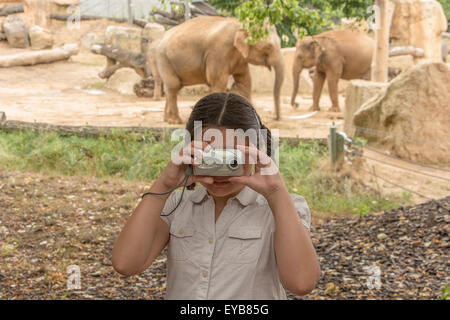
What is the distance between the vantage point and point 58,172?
6027 millimetres

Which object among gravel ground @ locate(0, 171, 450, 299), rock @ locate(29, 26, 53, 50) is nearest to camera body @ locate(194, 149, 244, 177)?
gravel ground @ locate(0, 171, 450, 299)

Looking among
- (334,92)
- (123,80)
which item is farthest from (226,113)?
(123,80)

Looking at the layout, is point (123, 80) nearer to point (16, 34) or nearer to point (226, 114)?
point (16, 34)

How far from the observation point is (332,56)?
37.7 ft

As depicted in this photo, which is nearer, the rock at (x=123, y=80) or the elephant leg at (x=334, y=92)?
the elephant leg at (x=334, y=92)

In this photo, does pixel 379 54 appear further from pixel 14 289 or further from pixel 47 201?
pixel 14 289

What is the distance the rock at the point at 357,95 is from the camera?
8016mm

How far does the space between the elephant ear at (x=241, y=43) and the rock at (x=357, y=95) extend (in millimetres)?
1742

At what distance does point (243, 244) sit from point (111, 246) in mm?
2519

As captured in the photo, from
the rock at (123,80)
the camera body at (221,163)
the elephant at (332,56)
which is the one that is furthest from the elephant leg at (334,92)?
the camera body at (221,163)

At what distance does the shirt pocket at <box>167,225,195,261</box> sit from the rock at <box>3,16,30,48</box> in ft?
59.7

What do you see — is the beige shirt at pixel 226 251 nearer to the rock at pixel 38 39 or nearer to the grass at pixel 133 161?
the grass at pixel 133 161

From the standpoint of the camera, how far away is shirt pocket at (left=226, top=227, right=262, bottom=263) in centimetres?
141
